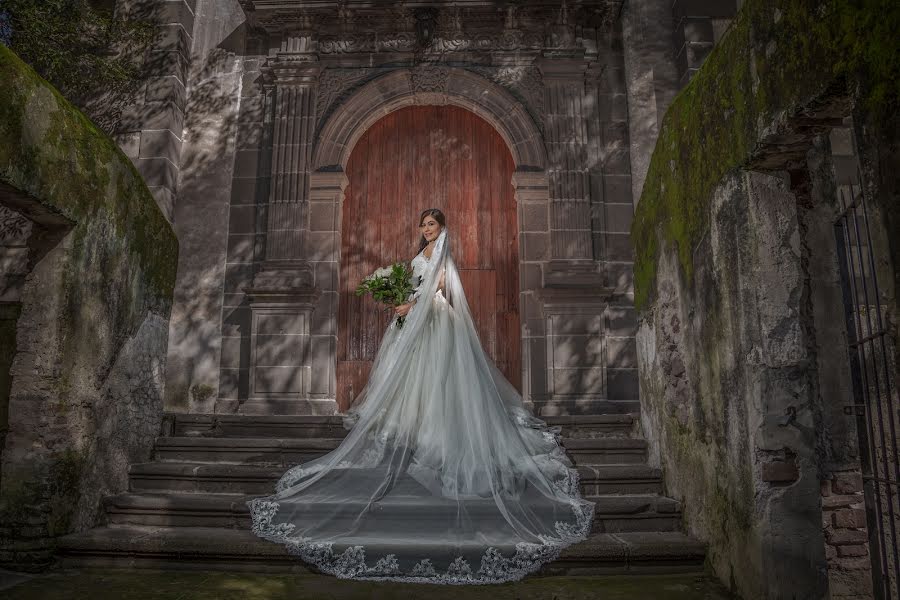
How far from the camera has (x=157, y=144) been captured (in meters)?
7.06

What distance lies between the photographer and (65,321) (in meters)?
3.86

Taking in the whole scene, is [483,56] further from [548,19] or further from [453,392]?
[453,392]

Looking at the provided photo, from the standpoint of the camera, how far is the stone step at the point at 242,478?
427 centimetres

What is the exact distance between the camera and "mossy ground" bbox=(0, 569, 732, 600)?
3.16 meters

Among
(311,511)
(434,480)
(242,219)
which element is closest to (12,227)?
(242,219)

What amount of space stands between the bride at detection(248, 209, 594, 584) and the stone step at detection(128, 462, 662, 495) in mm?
200

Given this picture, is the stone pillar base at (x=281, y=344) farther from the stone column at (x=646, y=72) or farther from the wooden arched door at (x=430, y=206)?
the stone column at (x=646, y=72)

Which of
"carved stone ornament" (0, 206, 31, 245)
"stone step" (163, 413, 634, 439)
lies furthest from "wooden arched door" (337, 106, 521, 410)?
"carved stone ornament" (0, 206, 31, 245)

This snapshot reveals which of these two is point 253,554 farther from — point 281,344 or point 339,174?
point 339,174

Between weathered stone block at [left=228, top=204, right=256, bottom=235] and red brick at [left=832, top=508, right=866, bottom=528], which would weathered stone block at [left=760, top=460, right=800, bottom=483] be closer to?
red brick at [left=832, top=508, right=866, bottom=528]

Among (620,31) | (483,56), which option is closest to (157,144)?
(483,56)

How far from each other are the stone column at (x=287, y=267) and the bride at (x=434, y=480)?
6.12 ft

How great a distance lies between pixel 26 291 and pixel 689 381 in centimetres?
389

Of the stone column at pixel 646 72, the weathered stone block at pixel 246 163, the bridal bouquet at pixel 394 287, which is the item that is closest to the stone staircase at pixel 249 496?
the bridal bouquet at pixel 394 287
